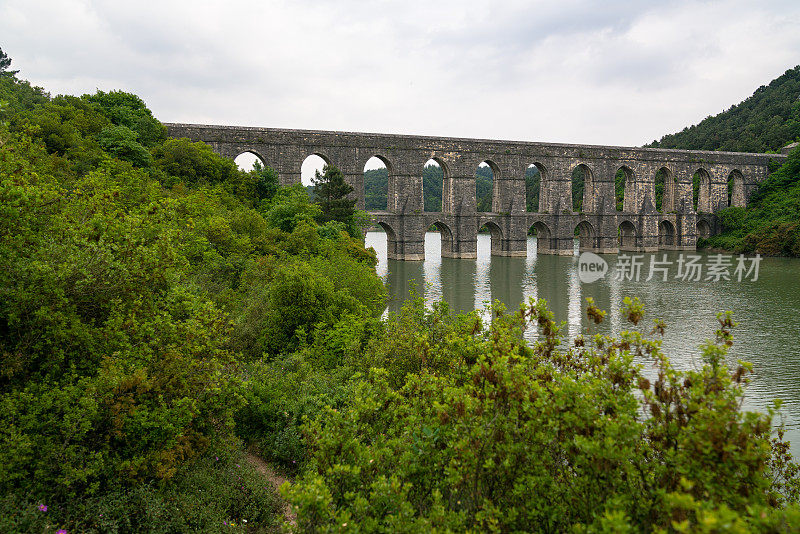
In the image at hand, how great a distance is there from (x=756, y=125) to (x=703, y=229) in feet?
73.6

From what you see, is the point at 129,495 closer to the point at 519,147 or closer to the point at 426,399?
the point at 426,399

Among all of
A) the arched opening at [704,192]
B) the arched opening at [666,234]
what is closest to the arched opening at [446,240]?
the arched opening at [666,234]

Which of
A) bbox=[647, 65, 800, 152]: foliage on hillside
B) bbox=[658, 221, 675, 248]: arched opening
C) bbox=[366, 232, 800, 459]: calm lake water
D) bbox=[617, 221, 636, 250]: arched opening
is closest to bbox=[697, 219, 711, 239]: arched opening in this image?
bbox=[658, 221, 675, 248]: arched opening

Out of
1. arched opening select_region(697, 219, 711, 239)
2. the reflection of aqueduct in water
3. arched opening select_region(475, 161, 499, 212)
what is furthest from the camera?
arched opening select_region(475, 161, 499, 212)

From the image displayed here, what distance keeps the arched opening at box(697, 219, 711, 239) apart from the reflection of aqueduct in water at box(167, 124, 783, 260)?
127 millimetres

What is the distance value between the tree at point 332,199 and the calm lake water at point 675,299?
12.0 ft

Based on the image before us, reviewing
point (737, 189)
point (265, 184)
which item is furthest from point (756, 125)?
point (265, 184)

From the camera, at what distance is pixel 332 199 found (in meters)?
25.7

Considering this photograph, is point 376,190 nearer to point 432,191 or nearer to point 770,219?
point 432,191

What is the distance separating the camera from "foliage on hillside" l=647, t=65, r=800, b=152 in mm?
57375

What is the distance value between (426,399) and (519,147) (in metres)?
38.0

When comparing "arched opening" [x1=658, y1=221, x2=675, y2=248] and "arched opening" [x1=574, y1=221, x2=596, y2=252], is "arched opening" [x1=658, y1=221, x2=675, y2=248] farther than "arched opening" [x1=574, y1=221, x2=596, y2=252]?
Yes

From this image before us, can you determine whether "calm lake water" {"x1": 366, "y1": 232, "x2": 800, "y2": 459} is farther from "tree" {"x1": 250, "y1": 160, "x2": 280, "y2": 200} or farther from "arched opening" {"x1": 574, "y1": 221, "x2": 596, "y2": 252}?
"tree" {"x1": 250, "y1": 160, "x2": 280, "y2": 200}

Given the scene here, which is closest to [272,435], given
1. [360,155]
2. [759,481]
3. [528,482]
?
[528,482]
